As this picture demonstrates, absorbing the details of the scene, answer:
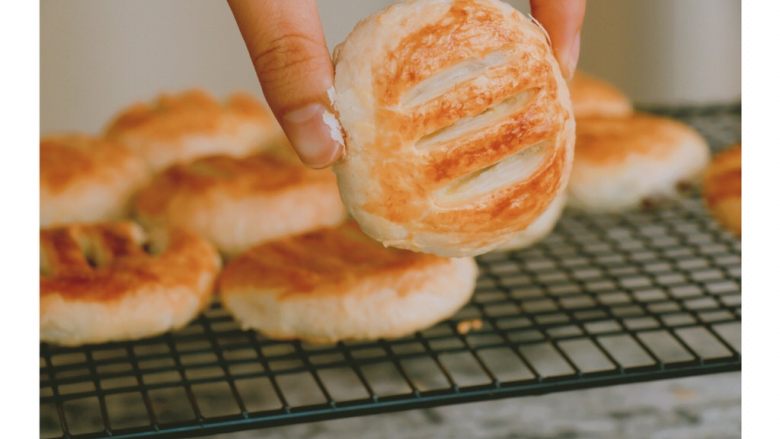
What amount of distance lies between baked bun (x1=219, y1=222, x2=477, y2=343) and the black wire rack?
0.16 ft

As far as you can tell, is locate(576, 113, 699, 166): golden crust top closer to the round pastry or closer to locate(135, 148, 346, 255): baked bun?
the round pastry

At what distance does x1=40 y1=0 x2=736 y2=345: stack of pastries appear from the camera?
156 centimetres

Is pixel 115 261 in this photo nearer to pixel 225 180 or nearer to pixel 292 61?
pixel 225 180

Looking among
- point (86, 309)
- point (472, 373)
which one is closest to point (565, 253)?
point (472, 373)

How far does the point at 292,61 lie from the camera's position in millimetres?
1413

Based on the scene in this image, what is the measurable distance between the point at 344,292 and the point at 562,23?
0.78m

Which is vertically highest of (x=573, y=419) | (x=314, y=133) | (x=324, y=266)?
(x=314, y=133)

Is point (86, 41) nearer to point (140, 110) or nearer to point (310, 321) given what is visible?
point (140, 110)

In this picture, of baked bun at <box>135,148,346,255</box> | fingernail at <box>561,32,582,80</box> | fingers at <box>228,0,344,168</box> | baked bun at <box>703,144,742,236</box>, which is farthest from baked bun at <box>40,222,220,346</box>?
baked bun at <box>703,144,742,236</box>

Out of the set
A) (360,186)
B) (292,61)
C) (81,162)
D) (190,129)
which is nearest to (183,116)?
(190,129)

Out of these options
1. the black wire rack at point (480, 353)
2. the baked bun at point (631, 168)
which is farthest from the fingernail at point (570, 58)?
the baked bun at point (631, 168)

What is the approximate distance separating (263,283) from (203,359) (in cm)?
30

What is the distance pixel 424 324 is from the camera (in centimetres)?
220

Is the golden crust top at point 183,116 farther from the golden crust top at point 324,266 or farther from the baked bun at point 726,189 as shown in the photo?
the baked bun at point 726,189
